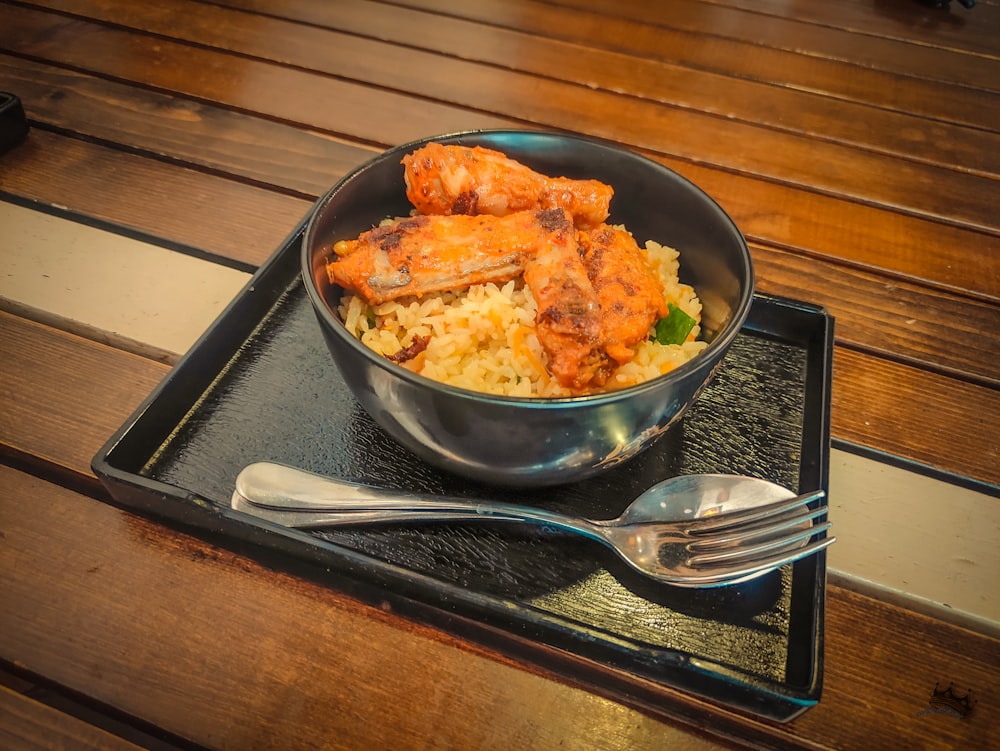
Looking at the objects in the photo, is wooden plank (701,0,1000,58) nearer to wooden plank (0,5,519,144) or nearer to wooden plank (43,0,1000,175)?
wooden plank (43,0,1000,175)

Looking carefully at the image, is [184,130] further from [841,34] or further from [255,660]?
[841,34]

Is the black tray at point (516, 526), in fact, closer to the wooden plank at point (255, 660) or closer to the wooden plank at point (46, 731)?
the wooden plank at point (255, 660)

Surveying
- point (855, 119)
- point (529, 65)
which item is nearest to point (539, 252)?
point (529, 65)

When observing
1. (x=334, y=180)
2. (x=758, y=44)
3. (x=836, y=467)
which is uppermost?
(x=758, y=44)

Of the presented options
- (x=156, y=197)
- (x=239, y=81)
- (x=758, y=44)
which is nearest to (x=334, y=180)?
(x=156, y=197)

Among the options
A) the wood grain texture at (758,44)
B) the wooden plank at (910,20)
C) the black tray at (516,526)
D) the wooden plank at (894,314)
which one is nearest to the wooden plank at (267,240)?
the wooden plank at (894,314)

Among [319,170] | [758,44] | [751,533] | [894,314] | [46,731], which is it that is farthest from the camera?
[758,44]

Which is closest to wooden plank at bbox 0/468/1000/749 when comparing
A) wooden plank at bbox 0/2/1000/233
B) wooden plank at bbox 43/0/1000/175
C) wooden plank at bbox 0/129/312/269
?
wooden plank at bbox 0/129/312/269
